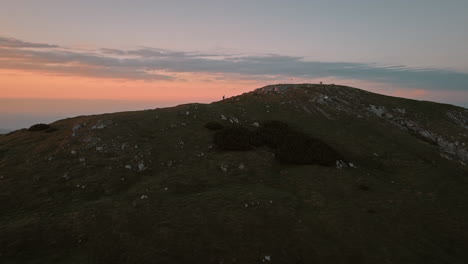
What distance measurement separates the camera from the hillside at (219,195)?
1811cm

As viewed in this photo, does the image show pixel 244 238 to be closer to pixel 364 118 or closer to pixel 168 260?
pixel 168 260

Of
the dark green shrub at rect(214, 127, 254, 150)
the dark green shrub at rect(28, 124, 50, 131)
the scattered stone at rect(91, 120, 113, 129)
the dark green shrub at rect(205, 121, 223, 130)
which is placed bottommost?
the dark green shrub at rect(214, 127, 254, 150)

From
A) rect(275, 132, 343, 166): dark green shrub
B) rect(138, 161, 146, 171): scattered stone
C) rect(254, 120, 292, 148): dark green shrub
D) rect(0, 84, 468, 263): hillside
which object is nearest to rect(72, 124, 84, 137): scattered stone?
rect(0, 84, 468, 263): hillside

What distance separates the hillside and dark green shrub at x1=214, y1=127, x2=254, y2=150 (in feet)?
1.48

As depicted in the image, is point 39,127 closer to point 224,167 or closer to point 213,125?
point 213,125

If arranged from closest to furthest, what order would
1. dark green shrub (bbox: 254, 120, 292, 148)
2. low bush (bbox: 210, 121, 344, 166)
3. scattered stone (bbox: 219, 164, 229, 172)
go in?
1. scattered stone (bbox: 219, 164, 229, 172)
2. low bush (bbox: 210, 121, 344, 166)
3. dark green shrub (bbox: 254, 120, 292, 148)

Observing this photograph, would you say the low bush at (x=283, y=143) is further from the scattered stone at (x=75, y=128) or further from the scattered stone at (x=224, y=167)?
the scattered stone at (x=75, y=128)

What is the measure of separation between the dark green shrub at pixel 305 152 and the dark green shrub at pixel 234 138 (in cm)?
346

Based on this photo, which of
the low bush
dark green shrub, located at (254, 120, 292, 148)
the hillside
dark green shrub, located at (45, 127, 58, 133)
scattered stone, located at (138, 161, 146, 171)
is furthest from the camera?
dark green shrub, located at (45, 127, 58, 133)

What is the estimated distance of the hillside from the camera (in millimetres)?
18109

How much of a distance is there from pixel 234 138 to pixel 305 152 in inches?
300

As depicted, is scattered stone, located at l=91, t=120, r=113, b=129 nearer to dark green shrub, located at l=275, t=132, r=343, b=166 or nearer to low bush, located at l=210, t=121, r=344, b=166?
low bush, located at l=210, t=121, r=344, b=166

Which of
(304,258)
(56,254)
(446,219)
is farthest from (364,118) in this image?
(56,254)

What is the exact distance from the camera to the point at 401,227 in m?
Answer: 21.0
